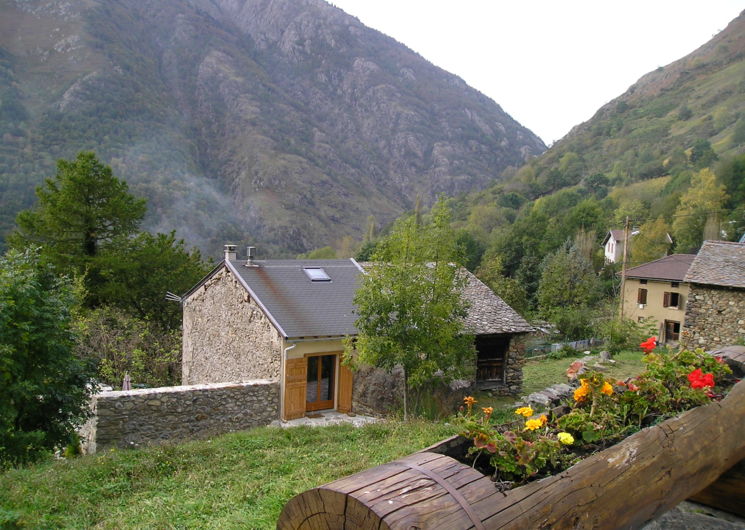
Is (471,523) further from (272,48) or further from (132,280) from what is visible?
(272,48)

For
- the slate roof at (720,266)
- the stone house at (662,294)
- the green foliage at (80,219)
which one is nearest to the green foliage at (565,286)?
the stone house at (662,294)

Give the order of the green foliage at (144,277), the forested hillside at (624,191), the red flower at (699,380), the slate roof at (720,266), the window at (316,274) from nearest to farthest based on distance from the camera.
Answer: the red flower at (699,380), the slate roof at (720,266), the window at (316,274), the green foliage at (144,277), the forested hillside at (624,191)

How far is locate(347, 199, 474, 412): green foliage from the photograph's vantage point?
35.2 feet

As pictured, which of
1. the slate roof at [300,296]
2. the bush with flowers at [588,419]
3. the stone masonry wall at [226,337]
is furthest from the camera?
the stone masonry wall at [226,337]

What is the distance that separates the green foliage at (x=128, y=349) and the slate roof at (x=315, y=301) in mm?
7402

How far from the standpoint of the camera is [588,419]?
3109 millimetres

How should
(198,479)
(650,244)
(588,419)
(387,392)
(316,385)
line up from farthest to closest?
(650,244) → (316,385) → (387,392) → (198,479) → (588,419)

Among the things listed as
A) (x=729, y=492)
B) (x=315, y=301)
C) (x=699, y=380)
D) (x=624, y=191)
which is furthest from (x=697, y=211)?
(x=699, y=380)

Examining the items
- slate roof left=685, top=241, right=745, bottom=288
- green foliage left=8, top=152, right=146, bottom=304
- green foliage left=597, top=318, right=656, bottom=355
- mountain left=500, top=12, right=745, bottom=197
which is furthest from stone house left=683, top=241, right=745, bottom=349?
mountain left=500, top=12, right=745, bottom=197

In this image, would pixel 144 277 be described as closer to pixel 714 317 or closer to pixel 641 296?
pixel 714 317

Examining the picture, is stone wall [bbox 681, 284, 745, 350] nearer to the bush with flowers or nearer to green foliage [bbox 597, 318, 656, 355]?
green foliage [bbox 597, 318, 656, 355]

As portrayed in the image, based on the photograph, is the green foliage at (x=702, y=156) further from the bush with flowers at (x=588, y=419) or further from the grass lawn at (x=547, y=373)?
the bush with flowers at (x=588, y=419)

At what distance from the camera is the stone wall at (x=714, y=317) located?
15.5 m

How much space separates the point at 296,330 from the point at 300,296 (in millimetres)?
1869
